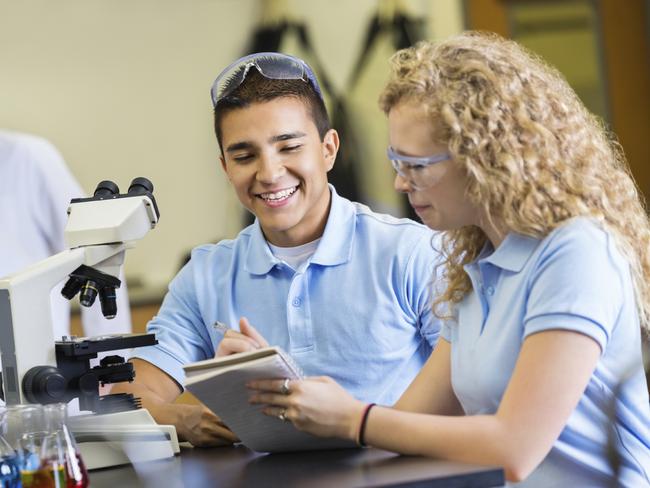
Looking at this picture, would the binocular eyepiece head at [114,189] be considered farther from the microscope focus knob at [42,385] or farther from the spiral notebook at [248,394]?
the spiral notebook at [248,394]

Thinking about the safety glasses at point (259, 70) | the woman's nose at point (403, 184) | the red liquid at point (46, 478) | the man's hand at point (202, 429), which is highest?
the safety glasses at point (259, 70)

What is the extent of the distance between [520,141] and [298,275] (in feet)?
2.28

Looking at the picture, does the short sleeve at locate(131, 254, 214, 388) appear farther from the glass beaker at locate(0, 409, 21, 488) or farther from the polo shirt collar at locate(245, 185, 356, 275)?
the glass beaker at locate(0, 409, 21, 488)

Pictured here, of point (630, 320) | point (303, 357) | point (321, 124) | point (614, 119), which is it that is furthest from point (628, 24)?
point (630, 320)

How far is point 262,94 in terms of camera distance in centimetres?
214

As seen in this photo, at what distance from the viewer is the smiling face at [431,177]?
5.13ft

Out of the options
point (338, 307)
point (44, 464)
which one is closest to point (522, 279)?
point (338, 307)

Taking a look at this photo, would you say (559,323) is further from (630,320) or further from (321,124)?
(321,124)

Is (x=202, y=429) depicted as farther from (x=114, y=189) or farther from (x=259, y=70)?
(x=259, y=70)

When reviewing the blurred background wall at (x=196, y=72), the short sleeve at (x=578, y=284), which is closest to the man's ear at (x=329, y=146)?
the short sleeve at (x=578, y=284)

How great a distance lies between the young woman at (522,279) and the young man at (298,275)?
0.42 metres

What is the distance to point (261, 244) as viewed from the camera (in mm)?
2184

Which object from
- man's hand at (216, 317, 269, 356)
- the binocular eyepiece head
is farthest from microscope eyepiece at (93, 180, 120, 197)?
man's hand at (216, 317, 269, 356)

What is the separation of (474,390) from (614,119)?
9.54 feet
